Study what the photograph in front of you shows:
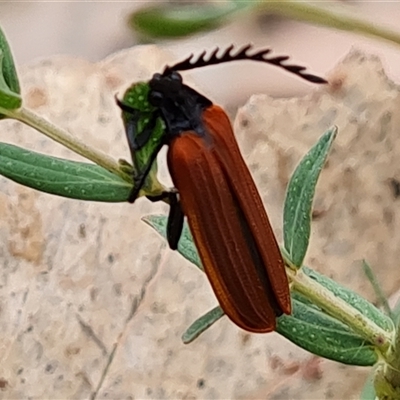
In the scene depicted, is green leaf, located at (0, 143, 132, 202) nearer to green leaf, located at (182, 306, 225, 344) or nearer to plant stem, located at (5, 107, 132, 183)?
plant stem, located at (5, 107, 132, 183)

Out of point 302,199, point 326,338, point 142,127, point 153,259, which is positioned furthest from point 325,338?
point 153,259

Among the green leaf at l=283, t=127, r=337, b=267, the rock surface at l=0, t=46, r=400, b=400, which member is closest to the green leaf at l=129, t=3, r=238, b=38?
the green leaf at l=283, t=127, r=337, b=267

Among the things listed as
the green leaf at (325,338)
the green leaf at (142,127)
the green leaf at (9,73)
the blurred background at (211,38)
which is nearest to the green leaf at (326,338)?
the green leaf at (325,338)

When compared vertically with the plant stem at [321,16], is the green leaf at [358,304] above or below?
below

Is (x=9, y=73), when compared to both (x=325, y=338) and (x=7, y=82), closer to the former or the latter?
(x=7, y=82)

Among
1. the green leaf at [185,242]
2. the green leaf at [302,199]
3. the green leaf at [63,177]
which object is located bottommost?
the green leaf at [185,242]

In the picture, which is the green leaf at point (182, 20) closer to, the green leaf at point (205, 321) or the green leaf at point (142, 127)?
the green leaf at point (142, 127)
